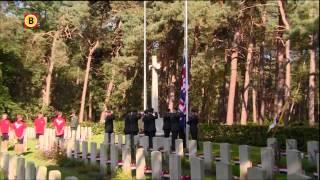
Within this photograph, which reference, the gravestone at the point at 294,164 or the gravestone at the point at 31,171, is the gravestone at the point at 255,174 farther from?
the gravestone at the point at 31,171

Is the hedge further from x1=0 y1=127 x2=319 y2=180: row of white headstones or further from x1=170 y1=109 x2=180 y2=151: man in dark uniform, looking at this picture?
x1=170 y1=109 x2=180 y2=151: man in dark uniform

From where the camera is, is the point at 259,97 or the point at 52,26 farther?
the point at 259,97

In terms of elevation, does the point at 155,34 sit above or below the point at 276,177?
above

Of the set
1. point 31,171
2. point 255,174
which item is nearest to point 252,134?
point 31,171

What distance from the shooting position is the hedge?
1700 centimetres

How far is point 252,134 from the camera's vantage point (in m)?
23.2

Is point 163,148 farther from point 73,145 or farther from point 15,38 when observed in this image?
point 15,38

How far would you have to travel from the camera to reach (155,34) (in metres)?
39.0

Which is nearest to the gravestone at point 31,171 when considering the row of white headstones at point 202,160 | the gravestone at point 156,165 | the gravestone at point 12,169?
the gravestone at point 12,169

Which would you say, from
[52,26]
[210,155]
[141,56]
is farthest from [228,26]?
[210,155]

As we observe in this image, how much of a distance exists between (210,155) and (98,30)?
105ft

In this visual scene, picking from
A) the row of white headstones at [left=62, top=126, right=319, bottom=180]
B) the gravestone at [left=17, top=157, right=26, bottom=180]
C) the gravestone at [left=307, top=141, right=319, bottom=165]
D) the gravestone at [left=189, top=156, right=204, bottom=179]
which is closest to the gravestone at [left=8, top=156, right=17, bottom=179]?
the gravestone at [left=17, top=157, right=26, bottom=180]

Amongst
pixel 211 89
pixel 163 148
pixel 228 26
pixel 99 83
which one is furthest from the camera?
pixel 99 83

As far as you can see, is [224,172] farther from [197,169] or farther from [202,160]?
[202,160]
